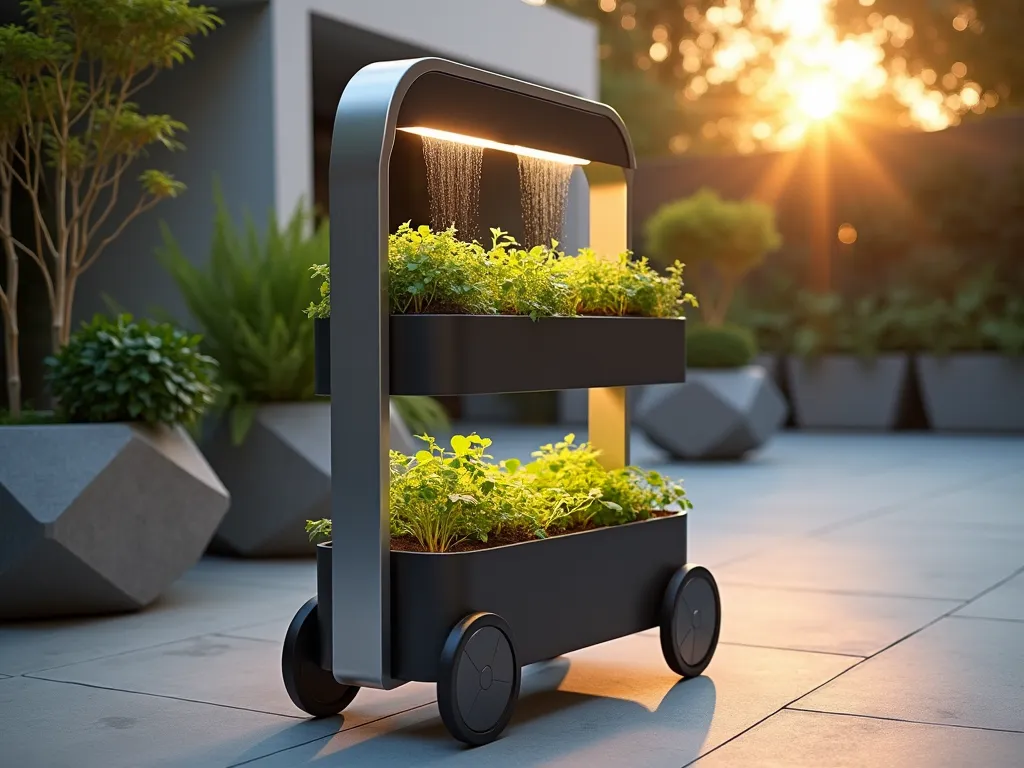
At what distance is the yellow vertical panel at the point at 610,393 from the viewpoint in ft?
16.6

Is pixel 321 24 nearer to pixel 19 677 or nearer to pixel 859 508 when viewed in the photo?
pixel 859 508

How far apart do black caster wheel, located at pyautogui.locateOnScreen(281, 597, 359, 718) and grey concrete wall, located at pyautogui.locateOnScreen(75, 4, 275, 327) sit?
671cm

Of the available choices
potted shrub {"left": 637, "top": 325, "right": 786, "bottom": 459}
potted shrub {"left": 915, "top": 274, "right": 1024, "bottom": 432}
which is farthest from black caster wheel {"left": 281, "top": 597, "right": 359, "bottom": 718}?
potted shrub {"left": 915, "top": 274, "right": 1024, "bottom": 432}

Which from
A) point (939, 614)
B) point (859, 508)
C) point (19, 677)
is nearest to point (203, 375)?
point (19, 677)

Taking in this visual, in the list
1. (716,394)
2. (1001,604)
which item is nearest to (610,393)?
(1001,604)

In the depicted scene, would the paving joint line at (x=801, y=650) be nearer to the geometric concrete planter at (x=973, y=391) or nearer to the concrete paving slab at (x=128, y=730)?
the concrete paving slab at (x=128, y=730)

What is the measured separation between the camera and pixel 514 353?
4.02 metres

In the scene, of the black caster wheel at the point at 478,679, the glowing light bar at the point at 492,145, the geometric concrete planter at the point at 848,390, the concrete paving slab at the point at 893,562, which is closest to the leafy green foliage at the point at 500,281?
the glowing light bar at the point at 492,145

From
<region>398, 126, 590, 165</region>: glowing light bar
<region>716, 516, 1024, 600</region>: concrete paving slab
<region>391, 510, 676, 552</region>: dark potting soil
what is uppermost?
<region>398, 126, 590, 165</region>: glowing light bar

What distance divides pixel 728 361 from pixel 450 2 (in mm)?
4263

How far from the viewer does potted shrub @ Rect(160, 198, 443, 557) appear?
7.13 m

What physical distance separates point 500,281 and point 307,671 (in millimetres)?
1284

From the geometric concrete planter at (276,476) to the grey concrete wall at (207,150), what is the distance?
11.2ft

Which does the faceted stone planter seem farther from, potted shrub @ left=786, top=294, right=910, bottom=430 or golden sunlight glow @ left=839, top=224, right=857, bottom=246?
golden sunlight glow @ left=839, top=224, right=857, bottom=246
